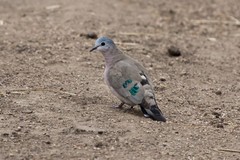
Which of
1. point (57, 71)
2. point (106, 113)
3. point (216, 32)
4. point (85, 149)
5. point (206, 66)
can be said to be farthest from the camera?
point (216, 32)

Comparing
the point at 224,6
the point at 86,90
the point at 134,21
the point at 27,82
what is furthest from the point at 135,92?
the point at 224,6

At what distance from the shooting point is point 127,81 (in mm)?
7242

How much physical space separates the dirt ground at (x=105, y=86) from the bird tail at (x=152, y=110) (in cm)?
7

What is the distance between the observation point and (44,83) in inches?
316

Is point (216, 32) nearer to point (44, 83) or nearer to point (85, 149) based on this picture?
point (44, 83)

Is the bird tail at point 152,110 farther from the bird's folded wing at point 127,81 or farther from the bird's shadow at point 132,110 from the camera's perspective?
the bird's shadow at point 132,110

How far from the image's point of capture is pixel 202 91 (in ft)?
27.6

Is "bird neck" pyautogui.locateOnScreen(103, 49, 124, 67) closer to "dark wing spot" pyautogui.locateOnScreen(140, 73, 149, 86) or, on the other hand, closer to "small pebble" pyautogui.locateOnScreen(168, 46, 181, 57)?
"dark wing spot" pyautogui.locateOnScreen(140, 73, 149, 86)

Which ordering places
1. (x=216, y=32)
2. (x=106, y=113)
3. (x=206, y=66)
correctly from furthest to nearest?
(x=216, y=32), (x=206, y=66), (x=106, y=113)

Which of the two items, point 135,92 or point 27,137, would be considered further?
point 135,92

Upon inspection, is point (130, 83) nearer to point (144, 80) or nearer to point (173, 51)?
point (144, 80)

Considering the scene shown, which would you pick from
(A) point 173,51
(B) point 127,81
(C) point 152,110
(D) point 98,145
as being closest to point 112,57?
(B) point 127,81

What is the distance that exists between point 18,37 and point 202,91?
2.76 meters

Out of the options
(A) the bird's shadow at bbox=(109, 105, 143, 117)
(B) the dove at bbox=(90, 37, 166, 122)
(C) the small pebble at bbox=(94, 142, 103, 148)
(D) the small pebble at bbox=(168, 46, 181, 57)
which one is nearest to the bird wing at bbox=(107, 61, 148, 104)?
(B) the dove at bbox=(90, 37, 166, 122)
